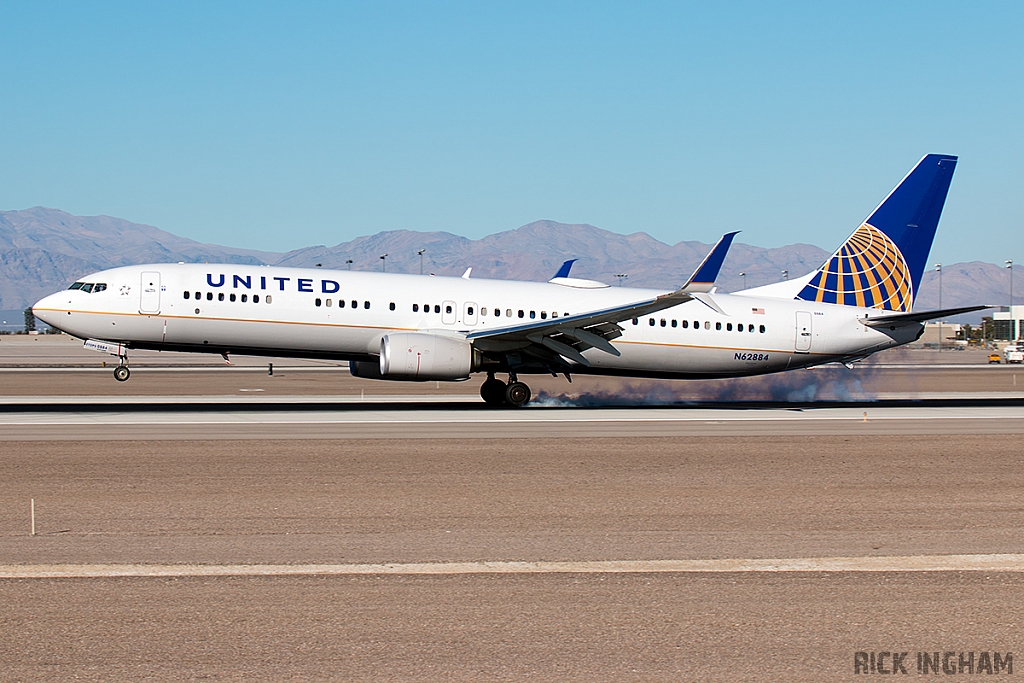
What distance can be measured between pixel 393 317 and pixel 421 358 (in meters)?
2.50

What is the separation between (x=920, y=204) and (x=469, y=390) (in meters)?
20.8

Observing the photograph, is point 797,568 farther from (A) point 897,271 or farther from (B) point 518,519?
(A) point 897,271

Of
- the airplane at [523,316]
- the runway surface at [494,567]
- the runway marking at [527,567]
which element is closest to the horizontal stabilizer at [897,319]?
the airplane at [523,316]

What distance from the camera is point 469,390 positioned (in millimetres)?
46250

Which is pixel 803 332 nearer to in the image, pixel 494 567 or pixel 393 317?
pixel 393 317

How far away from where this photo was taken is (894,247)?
38.0m

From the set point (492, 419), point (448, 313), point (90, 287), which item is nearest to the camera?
point (492, 419)

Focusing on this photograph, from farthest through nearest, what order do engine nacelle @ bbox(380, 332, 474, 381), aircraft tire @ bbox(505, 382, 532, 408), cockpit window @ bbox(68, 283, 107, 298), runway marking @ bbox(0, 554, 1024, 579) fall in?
aircraft tire @ bbox(505, 382, 532, 408) < cockpit window @ bbox(68, 283, 107, 298) < engine nacelle @ bbox(380, 332, 474, 381) < runway marking @ bbox(0, 554, 1024, 579)

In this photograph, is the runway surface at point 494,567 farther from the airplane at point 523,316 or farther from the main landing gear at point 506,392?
the main landing gear at point 506,392

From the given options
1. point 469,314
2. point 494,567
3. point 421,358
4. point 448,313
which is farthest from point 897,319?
point 494,567

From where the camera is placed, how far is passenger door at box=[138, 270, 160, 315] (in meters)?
31.0

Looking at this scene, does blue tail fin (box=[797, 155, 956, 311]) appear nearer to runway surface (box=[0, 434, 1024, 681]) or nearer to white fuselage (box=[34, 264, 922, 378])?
white fuselage (box=[34, 264, 922, 378])

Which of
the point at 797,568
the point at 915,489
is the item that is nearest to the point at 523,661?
the point at 797,568

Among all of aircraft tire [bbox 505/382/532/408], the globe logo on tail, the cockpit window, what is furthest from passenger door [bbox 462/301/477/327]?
the globe logo on tail
